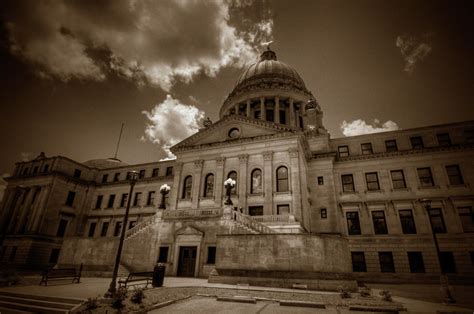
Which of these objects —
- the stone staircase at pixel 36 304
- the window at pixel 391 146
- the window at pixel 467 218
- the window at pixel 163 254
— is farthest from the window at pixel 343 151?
the stone staircase at pixel 36 304

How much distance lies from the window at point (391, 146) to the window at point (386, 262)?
12267 mm

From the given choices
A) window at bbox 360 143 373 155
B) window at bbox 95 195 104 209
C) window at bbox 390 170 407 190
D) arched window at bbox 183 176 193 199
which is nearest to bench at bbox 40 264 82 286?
arched window at bbox 183 176 193 199

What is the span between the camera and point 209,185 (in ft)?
101

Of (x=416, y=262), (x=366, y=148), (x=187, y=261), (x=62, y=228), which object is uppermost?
(x=366, y=148)

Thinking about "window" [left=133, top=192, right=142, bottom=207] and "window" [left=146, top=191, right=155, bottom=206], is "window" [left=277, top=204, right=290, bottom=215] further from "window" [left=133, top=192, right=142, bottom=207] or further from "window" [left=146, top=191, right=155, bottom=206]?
"window" [left=133, top=192, right=142, bottom=207]

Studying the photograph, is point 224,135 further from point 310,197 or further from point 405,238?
point 405,238

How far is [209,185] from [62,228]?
27.7 m

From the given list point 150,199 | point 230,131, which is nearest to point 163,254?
point 230,131

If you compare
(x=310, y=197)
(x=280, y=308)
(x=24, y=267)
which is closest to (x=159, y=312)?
(x=280, y=308)

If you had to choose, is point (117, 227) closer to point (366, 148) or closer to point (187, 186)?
point (187, 186)

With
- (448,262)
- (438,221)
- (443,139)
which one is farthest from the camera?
(443,139)

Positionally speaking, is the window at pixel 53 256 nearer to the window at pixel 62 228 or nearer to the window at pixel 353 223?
the window at pixel 62 228

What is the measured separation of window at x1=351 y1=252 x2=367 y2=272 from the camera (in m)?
26.7

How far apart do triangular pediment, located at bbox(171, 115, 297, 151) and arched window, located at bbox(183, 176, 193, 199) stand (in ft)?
14.9
